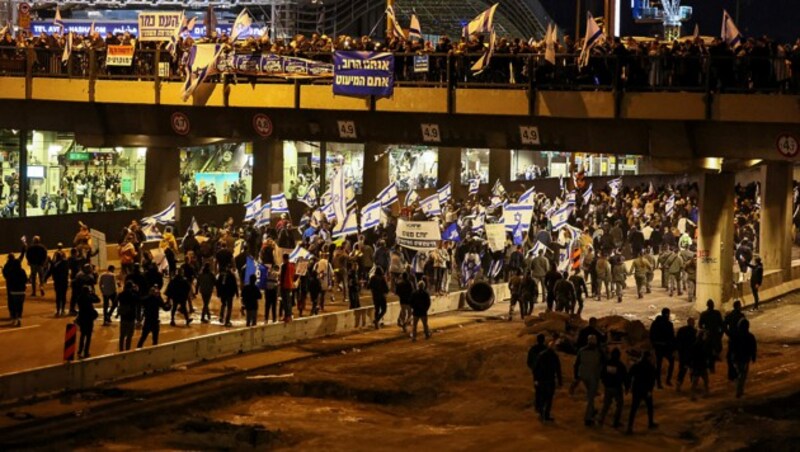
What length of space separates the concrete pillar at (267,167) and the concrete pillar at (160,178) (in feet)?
23.6

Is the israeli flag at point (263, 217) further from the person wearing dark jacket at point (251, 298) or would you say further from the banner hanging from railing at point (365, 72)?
the person wearing dark jacket at point (251, 298)

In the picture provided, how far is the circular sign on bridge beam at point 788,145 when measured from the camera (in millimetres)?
28422

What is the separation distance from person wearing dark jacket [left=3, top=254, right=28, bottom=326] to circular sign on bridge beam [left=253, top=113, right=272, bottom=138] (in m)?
11.5

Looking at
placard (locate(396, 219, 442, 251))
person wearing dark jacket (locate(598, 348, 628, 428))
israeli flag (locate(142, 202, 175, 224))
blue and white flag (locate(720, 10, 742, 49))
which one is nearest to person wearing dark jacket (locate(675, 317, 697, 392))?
person wearing dark jacket (locate(598, 348, 628, 428))

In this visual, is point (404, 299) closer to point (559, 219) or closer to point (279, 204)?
point (279, 204)

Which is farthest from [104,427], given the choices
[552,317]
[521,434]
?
[552,317]

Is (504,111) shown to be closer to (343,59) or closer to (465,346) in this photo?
(343,59)

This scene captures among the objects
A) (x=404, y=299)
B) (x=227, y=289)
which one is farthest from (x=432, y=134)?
(x=227, y=289)

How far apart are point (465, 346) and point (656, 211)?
24.8m

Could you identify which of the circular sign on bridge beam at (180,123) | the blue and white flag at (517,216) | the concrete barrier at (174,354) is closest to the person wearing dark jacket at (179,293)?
the concrete barrier at (174,354)

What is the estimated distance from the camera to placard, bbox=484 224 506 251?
1340 inches

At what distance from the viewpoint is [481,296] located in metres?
31.5

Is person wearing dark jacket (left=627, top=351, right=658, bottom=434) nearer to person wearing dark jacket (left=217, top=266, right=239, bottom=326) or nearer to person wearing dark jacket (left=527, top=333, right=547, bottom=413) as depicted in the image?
person wearing dark jacket (left=527, top=333, right=547, bottom=413)

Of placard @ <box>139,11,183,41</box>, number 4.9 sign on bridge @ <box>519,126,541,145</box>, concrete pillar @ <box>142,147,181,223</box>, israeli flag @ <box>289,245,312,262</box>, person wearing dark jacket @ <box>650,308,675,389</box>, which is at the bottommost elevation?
person wearing dark jacket @ <box>650,308,675,389</box>
